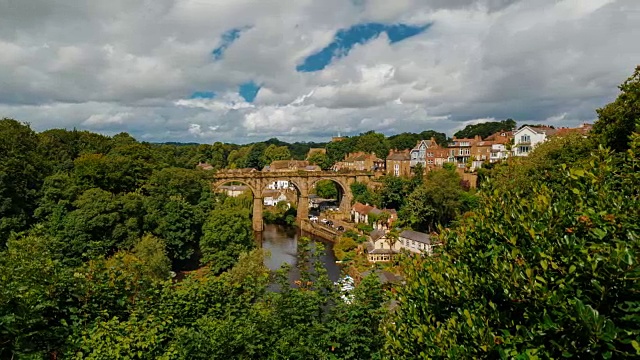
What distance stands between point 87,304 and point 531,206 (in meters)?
7.97

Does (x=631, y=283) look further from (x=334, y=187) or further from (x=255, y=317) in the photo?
(x=334, y=187)

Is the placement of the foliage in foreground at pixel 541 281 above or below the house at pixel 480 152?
below

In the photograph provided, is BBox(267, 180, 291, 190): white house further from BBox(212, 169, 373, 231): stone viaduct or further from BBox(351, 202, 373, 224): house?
BBox(351, 202, 373, 224): house

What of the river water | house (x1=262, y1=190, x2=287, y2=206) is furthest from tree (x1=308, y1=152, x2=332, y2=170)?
the river water

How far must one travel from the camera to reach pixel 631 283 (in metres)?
3.34

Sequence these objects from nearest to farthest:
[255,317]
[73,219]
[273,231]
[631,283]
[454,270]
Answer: [631,283], [454,270], [255,317], [73,219], [273,231]

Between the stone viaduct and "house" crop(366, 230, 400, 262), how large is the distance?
2027 centimetres

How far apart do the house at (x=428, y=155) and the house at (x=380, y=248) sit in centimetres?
2559

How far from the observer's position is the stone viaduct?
Result: 5500 centimetres

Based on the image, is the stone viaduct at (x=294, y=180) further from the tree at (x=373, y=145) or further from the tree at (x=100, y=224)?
the tree at (x=100, y=224)

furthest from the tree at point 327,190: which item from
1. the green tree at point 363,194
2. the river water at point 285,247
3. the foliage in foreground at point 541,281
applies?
the foliage in foreground at point 541,281

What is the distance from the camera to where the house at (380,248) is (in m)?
34.6

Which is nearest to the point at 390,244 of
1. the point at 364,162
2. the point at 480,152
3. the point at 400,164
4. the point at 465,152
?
the point at 480,152

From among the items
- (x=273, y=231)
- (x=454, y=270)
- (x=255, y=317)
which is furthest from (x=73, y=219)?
(x=273, y=231)
